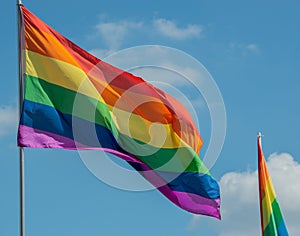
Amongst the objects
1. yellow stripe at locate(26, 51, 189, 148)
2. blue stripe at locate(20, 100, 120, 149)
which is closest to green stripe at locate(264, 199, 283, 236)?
yellow stripe at locate(26, 51, 189, 148)

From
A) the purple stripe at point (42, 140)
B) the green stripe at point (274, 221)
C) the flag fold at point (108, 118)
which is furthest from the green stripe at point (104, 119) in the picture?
the green stripe at point (274, 221)

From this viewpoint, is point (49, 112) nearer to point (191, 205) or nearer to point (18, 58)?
point (18, 58)

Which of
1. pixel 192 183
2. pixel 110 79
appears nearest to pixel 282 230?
pixel 192 183

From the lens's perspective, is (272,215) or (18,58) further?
(272,215)

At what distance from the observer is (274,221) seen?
38.3 metres

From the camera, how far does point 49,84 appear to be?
86.9ft

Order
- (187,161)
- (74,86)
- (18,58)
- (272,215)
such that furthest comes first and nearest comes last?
(272,215)
(187,161)
(74,86)
(18,58)

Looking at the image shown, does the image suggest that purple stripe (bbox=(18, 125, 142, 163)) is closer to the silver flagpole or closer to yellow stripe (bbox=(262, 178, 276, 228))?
the silver flagpole

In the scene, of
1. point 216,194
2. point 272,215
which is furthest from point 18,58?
point 272,215

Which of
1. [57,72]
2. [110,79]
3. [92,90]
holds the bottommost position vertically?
[92,90]

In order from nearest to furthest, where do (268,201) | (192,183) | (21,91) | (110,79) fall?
(21,91) → (110,79) → (192,183) → (268,201)

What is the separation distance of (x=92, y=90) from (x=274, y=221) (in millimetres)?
13400

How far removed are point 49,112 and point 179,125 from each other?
475 centimetres

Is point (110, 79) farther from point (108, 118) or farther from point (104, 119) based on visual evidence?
point (104, 119)
